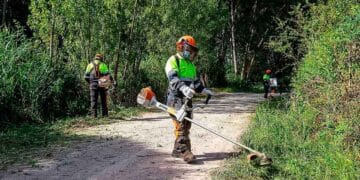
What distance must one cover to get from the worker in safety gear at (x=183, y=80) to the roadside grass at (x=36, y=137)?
2642mm

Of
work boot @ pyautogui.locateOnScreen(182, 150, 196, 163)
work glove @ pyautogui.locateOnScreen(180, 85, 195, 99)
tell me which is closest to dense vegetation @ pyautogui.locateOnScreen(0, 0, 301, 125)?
work boot @ pyautogui.locateOnScreen(182, 150, 196, 163)

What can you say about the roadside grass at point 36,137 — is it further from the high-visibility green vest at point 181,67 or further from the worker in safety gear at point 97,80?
the high-visibility green vest at point 181,67

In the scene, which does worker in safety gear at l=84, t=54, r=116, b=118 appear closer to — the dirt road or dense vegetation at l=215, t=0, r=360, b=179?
the dirt road

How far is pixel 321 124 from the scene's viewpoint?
9.87m

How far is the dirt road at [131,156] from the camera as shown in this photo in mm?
7844

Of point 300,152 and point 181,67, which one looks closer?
point 181,67

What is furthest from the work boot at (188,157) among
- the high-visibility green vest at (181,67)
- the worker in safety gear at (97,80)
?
the worker in safety gear at (97,80)

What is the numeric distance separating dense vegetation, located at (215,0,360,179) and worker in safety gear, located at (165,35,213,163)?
3.19ft

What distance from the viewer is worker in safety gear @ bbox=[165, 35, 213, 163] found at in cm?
838

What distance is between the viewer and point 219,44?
1665 inches

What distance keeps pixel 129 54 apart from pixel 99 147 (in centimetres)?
927

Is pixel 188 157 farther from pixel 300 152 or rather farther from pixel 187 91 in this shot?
pixel 300 152

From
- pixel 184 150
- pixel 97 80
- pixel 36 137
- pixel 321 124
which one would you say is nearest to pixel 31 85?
pixel 97 80

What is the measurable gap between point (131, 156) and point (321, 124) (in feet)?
12.8
